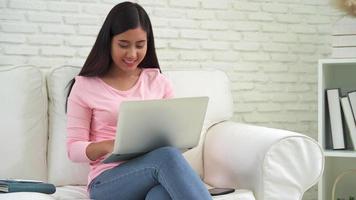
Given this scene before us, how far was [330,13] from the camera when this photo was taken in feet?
9.34

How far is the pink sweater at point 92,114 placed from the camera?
67.2 inches

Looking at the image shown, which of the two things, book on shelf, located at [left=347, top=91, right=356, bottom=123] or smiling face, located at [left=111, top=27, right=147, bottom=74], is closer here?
smiling face, located at [left=111, top=27, right=147, bottom=74]

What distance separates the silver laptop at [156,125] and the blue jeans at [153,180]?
0.04 metres

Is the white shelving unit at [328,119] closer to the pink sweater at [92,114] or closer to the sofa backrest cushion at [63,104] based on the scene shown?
the sofa backrest cushion at [63,104]

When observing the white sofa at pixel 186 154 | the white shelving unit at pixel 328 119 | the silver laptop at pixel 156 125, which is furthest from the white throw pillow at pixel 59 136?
the white shelving unit at pixel 328 119

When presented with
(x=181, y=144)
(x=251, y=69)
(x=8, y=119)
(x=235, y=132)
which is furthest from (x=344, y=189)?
(x=8, y=119)

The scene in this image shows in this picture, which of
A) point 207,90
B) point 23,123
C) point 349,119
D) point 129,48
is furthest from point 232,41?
point 23,123

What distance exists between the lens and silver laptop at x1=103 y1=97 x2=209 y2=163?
140 cm

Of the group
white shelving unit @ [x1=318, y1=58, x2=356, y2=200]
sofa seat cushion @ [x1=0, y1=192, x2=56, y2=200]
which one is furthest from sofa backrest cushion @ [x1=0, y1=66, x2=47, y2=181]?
white shelving unit @ [x1=318, y1=58, x2=356, y2=200]

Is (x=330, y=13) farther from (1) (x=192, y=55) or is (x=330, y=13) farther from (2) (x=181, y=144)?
(2) (x=181, y=144)

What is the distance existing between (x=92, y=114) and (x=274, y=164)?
0.66 meters

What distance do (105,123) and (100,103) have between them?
7 centimetres

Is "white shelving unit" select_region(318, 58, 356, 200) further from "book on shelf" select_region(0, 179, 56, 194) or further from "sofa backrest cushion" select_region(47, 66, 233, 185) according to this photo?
"book on shelf" select_region(0, 179, 56, 194)

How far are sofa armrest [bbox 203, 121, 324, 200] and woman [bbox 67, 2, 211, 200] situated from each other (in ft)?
1.12
